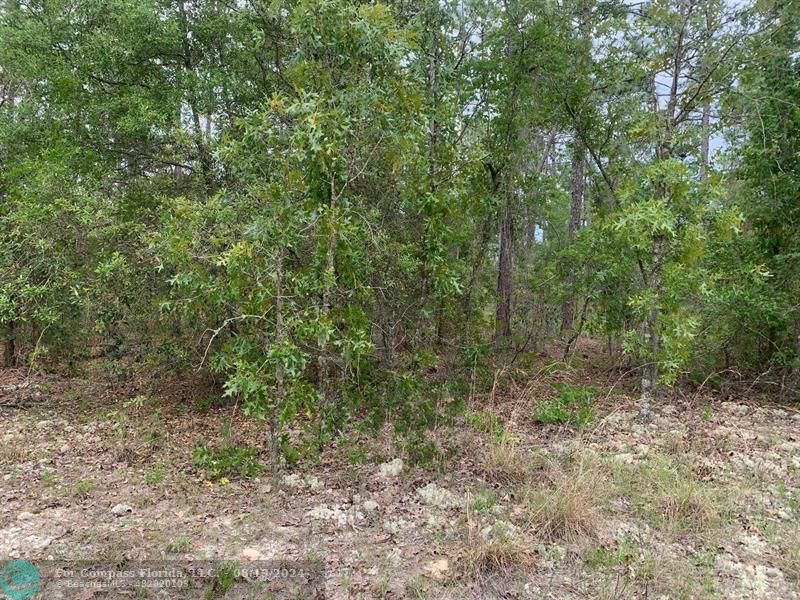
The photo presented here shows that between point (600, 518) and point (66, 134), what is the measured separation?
261 inches

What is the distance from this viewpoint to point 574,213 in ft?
30.8

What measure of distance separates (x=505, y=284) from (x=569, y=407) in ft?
8.33

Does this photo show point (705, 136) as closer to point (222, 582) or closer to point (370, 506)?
point (370, 506)

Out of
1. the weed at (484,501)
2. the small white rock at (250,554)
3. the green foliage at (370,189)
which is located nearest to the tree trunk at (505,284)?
the green foliage at (370,189)

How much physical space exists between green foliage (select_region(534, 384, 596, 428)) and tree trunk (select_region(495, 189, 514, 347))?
1.42 m

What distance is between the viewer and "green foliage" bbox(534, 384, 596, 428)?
209 inches

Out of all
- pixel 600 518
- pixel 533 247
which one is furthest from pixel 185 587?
pixel 533 247

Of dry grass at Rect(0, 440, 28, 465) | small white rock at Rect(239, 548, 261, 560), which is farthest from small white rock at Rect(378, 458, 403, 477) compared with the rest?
dry grass at Rect(0, 440, 28, 465)

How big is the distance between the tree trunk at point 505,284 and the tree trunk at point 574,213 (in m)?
0.89

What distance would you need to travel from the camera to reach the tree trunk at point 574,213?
Result: 7093 millimetres

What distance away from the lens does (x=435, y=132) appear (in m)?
5.60

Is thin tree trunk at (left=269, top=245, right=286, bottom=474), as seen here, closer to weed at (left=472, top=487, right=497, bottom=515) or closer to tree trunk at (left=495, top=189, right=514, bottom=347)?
weed at (left=472, top=487, right=497, bottom=515)

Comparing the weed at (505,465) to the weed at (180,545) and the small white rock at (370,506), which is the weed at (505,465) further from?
the weed at (180,545)

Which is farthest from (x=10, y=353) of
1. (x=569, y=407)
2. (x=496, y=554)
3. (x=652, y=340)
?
(x=652, y=340)
